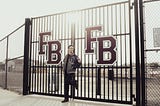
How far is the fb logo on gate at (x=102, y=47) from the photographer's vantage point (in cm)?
766

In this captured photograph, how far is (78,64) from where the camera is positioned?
318 inches

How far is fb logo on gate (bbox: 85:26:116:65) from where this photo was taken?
7664 millimetres

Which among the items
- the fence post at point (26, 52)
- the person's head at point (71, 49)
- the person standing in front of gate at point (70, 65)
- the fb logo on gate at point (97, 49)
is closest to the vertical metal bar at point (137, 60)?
the fb logo on gate at point (97, 49)

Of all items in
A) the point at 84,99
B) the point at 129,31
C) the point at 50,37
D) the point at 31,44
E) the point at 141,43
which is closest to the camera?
the point at 141,43

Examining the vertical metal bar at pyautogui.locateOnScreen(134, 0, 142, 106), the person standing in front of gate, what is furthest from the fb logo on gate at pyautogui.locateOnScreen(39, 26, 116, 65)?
the vertical metal bar at pyautogui.locateOnScreen(134, 0, 142, 106)

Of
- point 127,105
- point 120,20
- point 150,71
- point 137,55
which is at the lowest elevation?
point 127,105

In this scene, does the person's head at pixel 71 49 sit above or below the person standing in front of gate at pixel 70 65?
above

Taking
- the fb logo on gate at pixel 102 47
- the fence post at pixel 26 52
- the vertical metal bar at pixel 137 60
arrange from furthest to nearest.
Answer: the fence post at pixel 26 52, the fb logo on gate at pixel 102 47, the vertical metal bar at pixel 137 60

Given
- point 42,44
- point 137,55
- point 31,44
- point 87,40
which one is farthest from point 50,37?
point 137,55

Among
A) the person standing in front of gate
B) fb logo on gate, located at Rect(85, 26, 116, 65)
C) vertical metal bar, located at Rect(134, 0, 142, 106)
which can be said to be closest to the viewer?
vertical metal bar, located at Rect(134, 0, 142, 106)

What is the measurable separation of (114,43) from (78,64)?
1.33m

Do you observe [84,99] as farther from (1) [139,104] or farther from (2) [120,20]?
(2) [120,20]

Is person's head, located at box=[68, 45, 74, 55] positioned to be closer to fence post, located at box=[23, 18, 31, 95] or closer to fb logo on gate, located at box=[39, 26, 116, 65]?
fb logo on gate, located at box=[39, 26, 116, 65]

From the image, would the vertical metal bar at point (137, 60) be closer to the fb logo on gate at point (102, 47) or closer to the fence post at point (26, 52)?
the fb logo on gate at point (102, 47)
